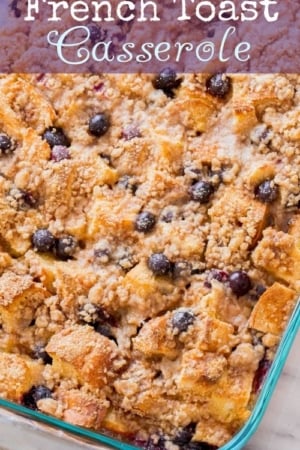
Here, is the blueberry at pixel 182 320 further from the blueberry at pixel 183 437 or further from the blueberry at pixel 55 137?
the blueberry at pixel 55 137

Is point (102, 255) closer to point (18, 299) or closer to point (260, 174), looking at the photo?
point (18, 299)

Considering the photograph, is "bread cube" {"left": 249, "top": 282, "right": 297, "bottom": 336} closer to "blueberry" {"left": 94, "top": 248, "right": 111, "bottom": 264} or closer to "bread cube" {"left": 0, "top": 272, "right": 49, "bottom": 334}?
"blueberry" {"left": 94, "top": 248, "right": 111, "bottom": 264}

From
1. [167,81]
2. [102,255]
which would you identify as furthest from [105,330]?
[167,81]

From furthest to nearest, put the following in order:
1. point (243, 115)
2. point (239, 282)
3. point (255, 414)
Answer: point (243, 115), point (239, 282), point (255, 414)

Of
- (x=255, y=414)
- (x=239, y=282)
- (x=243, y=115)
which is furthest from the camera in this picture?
(x=243, y=115)

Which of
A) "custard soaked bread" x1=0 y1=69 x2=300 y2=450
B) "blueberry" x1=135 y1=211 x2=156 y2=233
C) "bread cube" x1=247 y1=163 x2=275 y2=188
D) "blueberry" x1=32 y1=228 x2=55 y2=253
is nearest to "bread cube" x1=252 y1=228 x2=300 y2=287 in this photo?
"custard soaked bread" x1=0 y1=69 x2=300 y2=450

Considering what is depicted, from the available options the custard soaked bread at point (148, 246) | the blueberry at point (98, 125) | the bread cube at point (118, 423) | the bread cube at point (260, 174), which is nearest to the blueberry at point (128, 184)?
the custard soaked bread at point (148, 246)

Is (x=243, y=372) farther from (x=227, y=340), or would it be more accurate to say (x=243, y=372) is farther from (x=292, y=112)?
(x=292, y=112)
